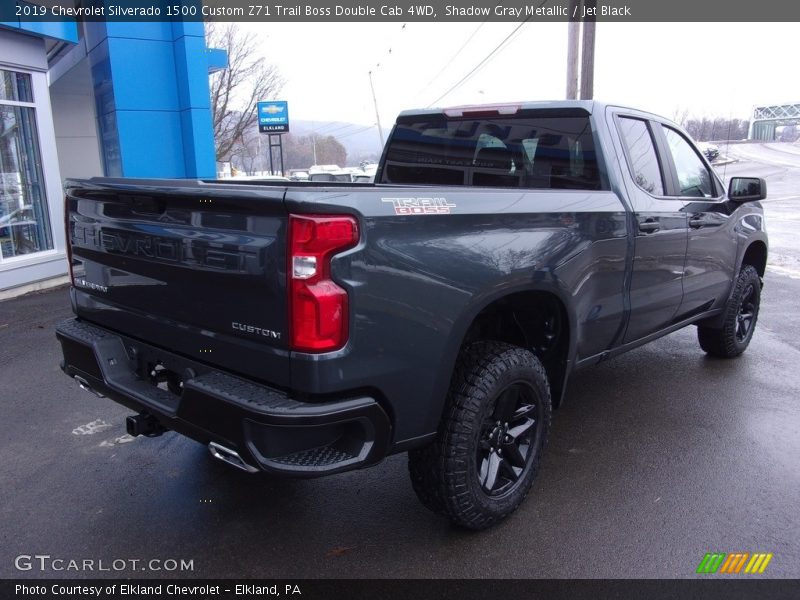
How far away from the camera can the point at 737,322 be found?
17.4 feet

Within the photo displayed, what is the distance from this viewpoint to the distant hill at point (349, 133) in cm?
10775

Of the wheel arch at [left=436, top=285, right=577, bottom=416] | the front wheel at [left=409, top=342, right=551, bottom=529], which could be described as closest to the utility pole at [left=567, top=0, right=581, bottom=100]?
the wheel arch at [left=436, top=285, right=577, bottom=416]

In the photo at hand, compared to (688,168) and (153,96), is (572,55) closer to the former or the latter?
(153,96)

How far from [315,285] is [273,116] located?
959 inches

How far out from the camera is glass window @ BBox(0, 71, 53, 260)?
905cm

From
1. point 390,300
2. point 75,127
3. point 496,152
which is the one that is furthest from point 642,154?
point 75,127

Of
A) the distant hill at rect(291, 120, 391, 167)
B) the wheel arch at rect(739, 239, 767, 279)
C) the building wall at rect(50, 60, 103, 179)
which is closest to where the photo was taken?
the wheel arch at rect(739, 239, 767, 279)

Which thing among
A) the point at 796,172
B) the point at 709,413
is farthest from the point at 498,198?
the point at 796,172

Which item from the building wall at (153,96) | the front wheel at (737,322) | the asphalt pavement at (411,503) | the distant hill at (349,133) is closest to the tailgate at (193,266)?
the asphalt pavement at (411,503)

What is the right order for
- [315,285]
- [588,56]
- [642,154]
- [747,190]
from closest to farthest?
1. [315,285]
2. [642,154]
3. [747,190]
4. [588,56]

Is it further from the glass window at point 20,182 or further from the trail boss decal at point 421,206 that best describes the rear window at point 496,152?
the glass window at point 20,182

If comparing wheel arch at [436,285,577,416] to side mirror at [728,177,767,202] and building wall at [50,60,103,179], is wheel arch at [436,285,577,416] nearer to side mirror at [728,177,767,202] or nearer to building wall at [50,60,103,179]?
side mirror at [728,177,767,202]

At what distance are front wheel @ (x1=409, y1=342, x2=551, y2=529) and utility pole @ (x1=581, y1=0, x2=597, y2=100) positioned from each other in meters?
10.2

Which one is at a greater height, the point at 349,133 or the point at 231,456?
the point at 349,133
